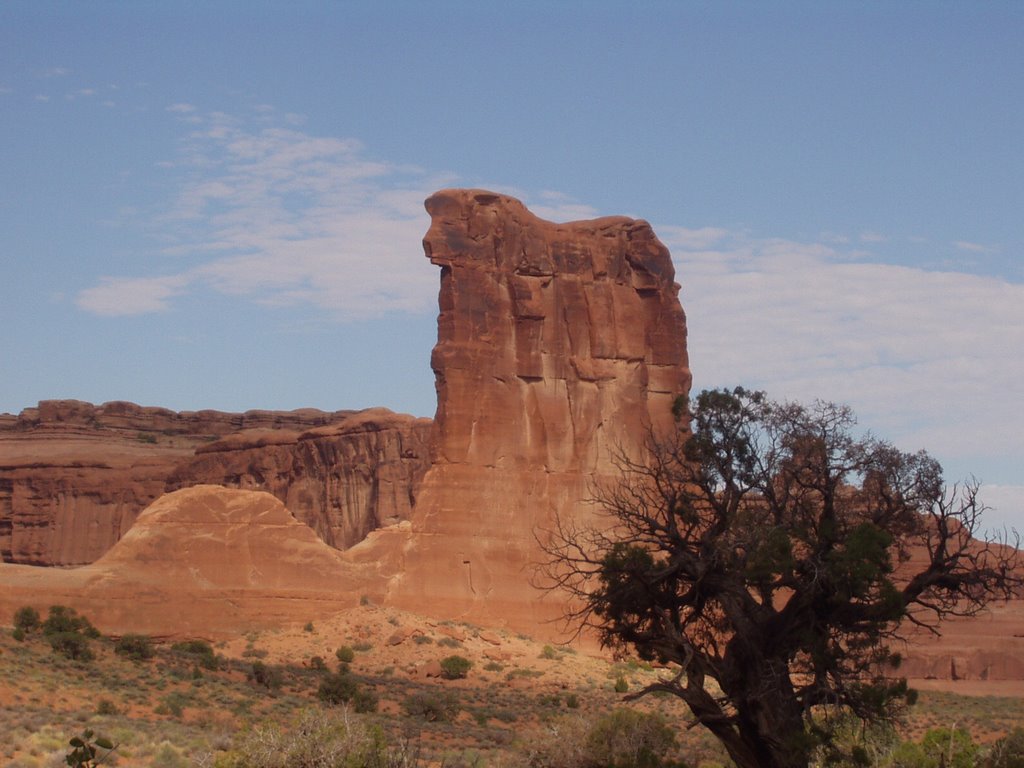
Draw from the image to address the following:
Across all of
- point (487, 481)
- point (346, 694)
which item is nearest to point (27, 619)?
point (346, 694)

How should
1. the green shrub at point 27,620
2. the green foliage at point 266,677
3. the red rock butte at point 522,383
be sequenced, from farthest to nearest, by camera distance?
1. the red rock butte at point 522,383
2. the green shrub at point 27,620
3. the green foliage at point 266,677

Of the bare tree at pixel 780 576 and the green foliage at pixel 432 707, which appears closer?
the bare tree at pixel 780 576

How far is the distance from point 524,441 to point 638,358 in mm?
6311

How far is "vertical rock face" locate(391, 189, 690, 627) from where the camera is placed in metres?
53.4

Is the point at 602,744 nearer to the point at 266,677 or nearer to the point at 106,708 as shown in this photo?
the point at 106,708

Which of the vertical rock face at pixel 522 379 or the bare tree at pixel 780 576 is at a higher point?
the vertical rock face at pixel 522 379

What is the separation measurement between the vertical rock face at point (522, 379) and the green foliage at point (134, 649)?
12472 mm

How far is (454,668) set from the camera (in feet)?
149

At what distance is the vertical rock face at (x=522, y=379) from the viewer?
53.4 m

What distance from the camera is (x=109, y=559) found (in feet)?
160

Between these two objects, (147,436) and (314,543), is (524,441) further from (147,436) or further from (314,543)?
(147,436)

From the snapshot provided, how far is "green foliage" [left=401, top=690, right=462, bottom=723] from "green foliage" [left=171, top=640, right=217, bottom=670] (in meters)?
5.98

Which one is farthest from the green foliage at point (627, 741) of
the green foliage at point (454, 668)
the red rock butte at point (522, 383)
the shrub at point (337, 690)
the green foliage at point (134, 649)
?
the red rock butte at point (522, 383)

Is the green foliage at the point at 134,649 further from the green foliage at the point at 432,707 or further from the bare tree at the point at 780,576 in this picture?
the bare tree at the point at 780,576
